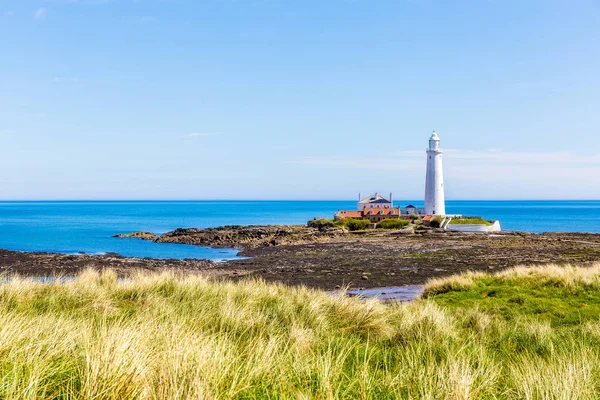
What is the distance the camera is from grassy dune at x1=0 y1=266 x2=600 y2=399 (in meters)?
4.04

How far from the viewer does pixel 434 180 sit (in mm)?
66125

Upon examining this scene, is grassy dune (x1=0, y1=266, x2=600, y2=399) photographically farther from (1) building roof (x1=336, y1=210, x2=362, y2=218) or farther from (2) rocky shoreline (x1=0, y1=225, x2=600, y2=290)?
(1) building roof (x1=336, y1=210, x2=362, y2=218)

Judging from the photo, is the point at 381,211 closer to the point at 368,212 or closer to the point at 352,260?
the point at 368,212

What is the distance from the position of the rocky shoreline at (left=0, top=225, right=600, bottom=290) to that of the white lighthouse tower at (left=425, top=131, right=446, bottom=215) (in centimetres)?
1629

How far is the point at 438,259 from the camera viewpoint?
3109 centimetres

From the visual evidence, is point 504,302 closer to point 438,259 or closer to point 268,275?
point 268,275

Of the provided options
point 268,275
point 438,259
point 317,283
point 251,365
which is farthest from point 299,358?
point 438,259

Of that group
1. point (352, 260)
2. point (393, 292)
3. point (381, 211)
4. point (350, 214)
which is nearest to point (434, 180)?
point (381, 211)

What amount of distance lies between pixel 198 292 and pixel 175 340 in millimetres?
5033

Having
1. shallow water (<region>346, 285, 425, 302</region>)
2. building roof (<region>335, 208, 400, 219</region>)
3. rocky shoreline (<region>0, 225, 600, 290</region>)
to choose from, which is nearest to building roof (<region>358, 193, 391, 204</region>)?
building roof (<region>335, 208, 400, 219</region>)

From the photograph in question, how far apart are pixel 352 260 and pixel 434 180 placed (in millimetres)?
37828

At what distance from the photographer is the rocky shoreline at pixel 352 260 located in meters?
24.7

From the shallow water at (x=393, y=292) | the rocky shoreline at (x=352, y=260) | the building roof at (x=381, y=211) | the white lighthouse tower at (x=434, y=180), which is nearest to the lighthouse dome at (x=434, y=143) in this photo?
the white lighthouse tower at (x=434, y=180)

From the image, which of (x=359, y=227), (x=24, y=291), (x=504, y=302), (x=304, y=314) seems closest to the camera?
(x=304, y=314)
